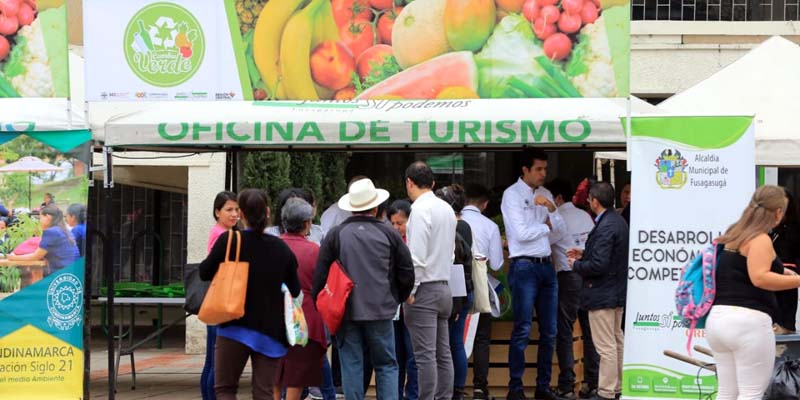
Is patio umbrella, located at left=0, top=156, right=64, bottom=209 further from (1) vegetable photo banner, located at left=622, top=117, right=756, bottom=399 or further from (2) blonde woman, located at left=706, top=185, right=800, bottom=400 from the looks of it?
(2) blonde woman, located at left=706, top=185, right=800, bottom=400

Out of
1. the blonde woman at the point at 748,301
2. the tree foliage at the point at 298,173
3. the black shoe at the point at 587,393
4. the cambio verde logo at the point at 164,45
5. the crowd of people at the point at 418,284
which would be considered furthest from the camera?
the tree foliage at the point at 298,173

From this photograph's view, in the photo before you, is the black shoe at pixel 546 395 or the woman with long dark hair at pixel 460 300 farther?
the black shoe at pixel 546 395

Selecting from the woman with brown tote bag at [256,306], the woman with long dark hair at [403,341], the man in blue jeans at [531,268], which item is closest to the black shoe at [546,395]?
the man in blue jeans at [531,268]

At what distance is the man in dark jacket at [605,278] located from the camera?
1066 centimetres

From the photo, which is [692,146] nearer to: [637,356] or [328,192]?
[637,356]

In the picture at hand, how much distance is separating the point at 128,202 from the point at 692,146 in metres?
10.8

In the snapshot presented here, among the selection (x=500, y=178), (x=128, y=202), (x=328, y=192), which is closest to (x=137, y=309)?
(x=128, y=202)

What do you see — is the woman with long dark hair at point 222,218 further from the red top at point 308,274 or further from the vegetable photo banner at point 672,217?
the vegetable photo banner at point 672,217

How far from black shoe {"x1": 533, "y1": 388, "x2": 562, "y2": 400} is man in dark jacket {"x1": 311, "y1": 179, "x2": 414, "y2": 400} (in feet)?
8.16

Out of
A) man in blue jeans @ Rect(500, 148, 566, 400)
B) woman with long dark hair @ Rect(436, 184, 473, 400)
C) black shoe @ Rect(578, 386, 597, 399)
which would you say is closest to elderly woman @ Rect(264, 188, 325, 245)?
woman with long dark hair @ Rect(436, 184, 473, 400)

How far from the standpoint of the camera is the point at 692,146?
962 cm

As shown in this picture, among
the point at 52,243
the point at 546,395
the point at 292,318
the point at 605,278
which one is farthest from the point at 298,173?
the point at 292,318

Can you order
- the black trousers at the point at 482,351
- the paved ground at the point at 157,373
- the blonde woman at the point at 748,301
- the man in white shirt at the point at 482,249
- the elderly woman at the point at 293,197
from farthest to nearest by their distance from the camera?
the paved ground at the point at 157,373
the black trousers at the point at 482,351
the man in white shirt at the point at 482,249
the elderly woman at the point at 293,197
the blonde woman at the point at 748,301

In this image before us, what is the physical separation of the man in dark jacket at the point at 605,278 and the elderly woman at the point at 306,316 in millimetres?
2440
